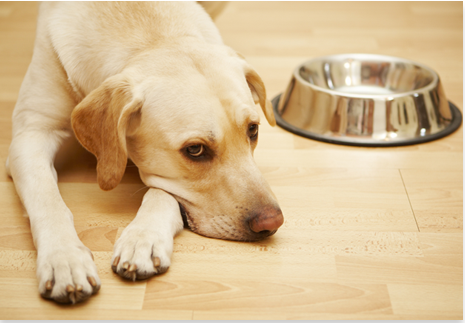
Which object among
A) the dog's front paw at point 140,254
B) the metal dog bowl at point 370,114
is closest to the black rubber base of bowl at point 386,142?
the metal dog bowl at point 370,114

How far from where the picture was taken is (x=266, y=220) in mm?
1650

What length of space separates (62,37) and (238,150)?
0.88 m

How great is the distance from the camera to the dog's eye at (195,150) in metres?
1.68

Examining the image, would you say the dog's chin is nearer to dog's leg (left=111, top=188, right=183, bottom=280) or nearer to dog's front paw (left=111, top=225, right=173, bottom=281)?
dog's leg (left=111, top=188, right=183, bottom=280)

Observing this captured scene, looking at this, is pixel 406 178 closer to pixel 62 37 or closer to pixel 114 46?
pixel 114 46

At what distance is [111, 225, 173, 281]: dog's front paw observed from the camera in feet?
5.04

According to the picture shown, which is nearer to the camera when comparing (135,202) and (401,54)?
(135,202)

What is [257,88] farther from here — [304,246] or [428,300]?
[428,300]

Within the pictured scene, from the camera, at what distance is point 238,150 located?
172 cm

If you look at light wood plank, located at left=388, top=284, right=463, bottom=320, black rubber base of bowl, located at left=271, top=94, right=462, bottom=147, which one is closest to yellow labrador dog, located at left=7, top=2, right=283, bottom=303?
light wood plank, located at left=388, top=284, right=463, bottom=320

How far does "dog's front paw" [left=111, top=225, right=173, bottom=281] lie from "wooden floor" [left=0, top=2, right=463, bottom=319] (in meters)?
0.04

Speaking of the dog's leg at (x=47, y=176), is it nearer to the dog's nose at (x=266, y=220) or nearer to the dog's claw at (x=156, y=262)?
the dog's claw at (x=156, y=262)

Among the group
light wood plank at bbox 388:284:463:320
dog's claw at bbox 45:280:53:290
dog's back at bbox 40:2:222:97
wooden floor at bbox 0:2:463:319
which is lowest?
wooden floor at bbox 0:2:463:319

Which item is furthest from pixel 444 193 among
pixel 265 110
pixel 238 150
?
pixel 238 150
